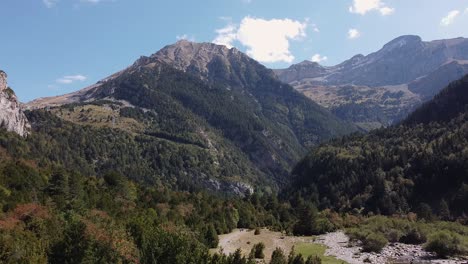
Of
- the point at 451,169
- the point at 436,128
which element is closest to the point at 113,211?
the point at 451,169

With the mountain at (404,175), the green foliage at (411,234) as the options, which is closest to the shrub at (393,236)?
the green foliage at (411,234)

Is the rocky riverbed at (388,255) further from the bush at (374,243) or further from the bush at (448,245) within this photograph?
the bush at (448,245)

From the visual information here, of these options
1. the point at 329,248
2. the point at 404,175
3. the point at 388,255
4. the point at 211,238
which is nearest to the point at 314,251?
the point at 329,248

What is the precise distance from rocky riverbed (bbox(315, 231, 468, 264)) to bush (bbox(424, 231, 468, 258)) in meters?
1.49

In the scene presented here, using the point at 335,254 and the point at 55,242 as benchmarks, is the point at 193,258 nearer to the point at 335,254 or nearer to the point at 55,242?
the point at 55,242

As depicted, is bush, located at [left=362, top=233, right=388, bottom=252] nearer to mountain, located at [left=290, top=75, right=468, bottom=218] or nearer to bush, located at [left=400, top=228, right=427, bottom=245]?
bush, located at [left=400, top=228, right=427, bottom=245]

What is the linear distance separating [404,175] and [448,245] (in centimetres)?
9003

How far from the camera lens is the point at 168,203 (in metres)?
108

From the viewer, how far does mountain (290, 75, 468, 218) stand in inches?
5428

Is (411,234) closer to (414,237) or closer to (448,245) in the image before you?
(414,237)

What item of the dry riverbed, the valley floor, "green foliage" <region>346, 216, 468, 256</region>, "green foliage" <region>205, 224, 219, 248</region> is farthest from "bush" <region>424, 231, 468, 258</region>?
"green foliage" <region>205, 224, 219, 248</region>

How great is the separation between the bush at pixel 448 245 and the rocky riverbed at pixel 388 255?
1.49 metres

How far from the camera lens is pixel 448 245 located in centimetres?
7062

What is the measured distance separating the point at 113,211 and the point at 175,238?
29.3 m
